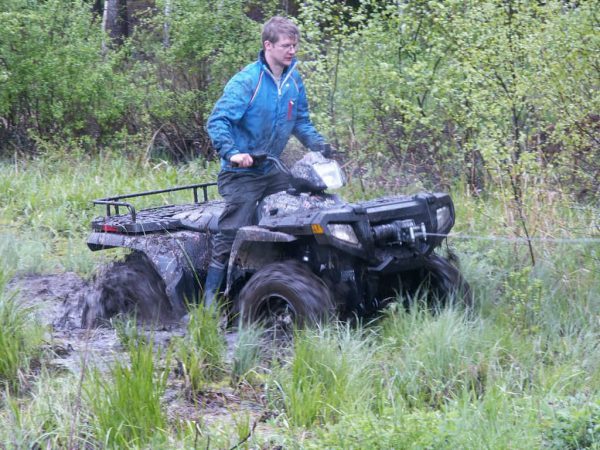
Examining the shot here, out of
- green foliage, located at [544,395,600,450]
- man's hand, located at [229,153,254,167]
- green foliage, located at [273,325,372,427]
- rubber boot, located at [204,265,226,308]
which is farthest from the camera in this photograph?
rubber boot, located at [204,265,226,308]

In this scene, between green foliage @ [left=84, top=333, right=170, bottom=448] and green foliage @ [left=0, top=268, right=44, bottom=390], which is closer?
green foliage @ [left=84, top=333, right=170, bottom=448]

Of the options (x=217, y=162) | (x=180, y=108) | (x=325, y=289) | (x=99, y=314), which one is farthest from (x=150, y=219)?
(x=180, y=108)

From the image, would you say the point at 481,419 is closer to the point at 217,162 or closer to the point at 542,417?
the point at 542,417

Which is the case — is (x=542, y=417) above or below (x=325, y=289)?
below

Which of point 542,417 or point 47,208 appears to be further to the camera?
point 47,208

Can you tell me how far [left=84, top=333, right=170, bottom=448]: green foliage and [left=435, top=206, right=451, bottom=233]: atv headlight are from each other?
2.25 m

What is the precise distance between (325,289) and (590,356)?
1.54 meters

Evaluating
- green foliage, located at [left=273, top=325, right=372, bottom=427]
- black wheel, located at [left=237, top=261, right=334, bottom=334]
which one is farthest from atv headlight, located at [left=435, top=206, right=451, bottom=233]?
green foliage, located at [left=273, top=325, right=372, bottom=427]

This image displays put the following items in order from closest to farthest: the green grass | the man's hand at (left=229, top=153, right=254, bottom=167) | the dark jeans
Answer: the green grass, the man's hand at (left=229, top=153, right=254, bottom=167), the dark jeans

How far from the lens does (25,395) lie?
5.28 meters

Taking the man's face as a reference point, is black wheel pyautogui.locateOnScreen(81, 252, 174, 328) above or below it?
below

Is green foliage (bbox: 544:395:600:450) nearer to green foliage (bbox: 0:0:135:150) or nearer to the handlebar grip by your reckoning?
the handlebar grip

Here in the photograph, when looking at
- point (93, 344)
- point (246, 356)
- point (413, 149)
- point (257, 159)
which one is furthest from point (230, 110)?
point (413, 149)

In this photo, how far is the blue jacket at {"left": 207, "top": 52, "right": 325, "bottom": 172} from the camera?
20.4 ft
